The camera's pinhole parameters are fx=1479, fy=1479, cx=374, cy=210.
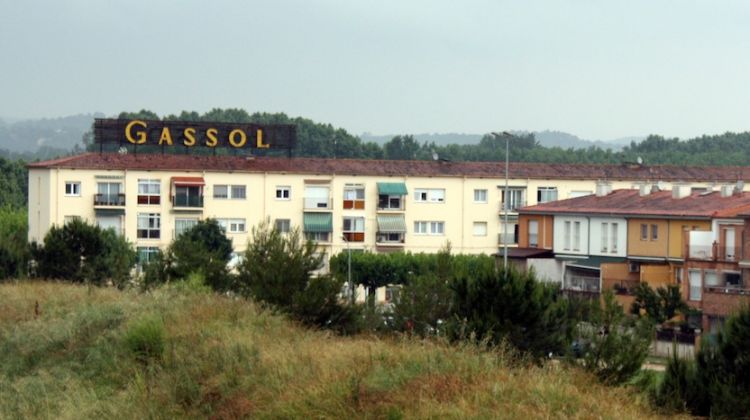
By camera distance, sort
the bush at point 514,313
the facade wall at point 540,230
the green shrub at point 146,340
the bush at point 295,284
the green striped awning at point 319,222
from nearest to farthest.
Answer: the bush at point 514,313
the green shrub at point 146,340
the bush at point 295,284
the facade wall at point 540,230
the green striped awning at point 319,222

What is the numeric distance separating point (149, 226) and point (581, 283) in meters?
29.8

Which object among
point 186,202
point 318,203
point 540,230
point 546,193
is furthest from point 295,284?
point 546,193

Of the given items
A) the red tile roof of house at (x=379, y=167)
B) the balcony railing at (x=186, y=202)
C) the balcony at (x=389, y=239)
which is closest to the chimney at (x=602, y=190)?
the red tile roof of house at (x=379, y=167)

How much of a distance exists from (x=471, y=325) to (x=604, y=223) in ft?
152

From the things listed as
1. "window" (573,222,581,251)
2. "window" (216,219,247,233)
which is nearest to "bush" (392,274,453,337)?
"window" (573,222,581,251)

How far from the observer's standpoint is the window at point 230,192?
91.1 m

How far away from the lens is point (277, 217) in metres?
92.0

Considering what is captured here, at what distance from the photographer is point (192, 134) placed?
93.2 metres

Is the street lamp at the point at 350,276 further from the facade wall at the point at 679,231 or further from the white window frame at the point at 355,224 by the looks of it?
the facade wall at the point at 679,231

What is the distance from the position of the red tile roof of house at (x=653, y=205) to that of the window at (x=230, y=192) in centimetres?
1958

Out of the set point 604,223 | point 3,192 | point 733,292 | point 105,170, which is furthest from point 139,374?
point 3,192

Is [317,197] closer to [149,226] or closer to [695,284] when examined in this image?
[149,226]

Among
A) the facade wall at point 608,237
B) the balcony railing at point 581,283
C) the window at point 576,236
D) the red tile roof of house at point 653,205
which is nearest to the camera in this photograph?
the red tile roof of house at point 653,205

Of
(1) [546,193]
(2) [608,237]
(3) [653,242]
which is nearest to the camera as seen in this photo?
(3) [653,242]
